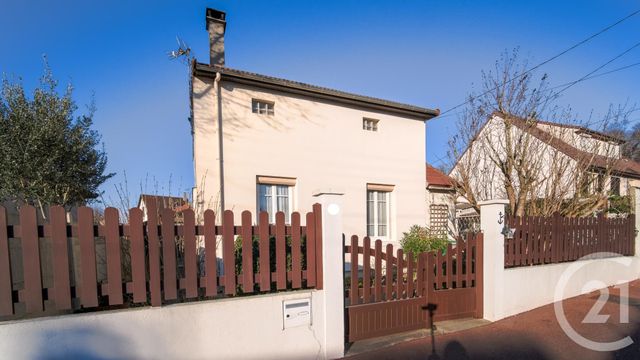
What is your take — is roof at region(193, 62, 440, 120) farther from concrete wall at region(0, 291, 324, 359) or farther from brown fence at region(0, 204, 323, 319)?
concrete wall at region(0, 291, 324, 359)

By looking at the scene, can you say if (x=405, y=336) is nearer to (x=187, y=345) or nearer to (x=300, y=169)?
(x=187, y=345)

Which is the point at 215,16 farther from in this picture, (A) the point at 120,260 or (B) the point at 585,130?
(B) the point at 585,130

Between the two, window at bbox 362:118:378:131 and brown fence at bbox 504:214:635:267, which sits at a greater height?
window at bbox 362:118:378:131

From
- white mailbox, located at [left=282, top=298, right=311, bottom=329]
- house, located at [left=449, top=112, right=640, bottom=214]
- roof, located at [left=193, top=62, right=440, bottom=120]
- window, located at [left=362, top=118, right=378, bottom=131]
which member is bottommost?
white mailbox, located at [left=282, top=298, right=311, bottom=329]

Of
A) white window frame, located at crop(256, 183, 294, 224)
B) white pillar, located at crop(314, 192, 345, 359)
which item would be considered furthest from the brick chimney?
white pillar, located at crop(314, 192, 345, 359)

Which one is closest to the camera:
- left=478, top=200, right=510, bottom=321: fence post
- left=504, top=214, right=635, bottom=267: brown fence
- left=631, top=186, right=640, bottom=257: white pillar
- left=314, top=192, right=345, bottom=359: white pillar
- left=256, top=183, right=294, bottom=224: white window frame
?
left=314, top=192, right=345, bottom=359: white pillar

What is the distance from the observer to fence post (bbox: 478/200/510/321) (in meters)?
5.10

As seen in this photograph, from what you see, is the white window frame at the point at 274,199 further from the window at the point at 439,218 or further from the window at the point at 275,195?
the window at the point at 439,218

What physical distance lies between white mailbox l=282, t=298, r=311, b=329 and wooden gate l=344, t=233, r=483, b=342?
2.20ft

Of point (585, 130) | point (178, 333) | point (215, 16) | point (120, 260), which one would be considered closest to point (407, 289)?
point (178, 333)

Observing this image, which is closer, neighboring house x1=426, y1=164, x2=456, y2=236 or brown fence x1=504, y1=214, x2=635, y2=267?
brown fence x1=504, y1=214, x2=635, y2=267

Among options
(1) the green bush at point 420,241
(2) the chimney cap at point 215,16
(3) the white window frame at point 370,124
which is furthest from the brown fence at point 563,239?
(2) the chimney cap at point 215,16

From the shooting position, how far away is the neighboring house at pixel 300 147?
741 cm

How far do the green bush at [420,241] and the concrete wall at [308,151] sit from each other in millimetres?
371
